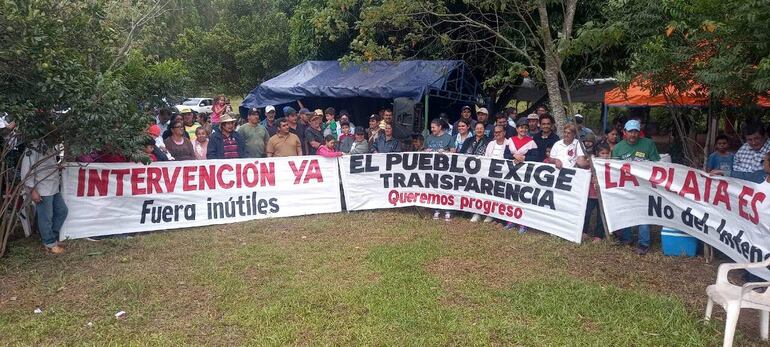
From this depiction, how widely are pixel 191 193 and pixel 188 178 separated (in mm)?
221

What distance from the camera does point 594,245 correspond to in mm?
7234

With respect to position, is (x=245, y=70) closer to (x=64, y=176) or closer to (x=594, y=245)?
(x=64, y=176)

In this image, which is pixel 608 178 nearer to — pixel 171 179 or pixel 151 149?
pixel 171 179

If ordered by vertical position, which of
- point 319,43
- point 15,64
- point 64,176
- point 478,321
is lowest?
point 478,321

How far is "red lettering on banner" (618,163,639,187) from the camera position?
702 cm

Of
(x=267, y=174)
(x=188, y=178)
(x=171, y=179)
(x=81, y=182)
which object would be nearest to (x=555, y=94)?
(x=267, y=174)

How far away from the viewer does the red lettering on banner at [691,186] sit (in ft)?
21.0

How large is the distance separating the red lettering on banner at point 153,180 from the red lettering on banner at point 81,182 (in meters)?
0.80

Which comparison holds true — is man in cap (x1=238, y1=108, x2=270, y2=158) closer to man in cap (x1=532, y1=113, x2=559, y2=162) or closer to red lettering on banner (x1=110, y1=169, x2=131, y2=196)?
red lettering on banner (x1=110, y1=169, x2=131, y2=196)

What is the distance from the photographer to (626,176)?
711cm

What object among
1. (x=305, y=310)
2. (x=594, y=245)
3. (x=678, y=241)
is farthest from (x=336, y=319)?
(x=678, y=241)

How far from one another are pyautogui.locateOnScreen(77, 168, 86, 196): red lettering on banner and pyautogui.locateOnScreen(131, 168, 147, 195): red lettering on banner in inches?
23.2

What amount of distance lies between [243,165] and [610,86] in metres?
10.7

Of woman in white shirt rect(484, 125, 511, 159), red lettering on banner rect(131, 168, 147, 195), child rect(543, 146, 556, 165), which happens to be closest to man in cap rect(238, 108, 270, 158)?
red lettering on banner rect(131, 168, 147, 195)
